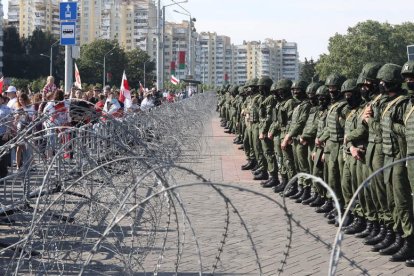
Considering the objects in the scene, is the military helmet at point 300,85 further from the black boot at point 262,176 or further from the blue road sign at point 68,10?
the blue road sign at point 68,10

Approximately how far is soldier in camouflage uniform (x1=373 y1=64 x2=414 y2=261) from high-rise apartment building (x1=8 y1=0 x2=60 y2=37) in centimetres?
17194

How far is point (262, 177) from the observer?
15.0m

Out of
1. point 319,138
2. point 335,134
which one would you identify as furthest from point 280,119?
point 335,134

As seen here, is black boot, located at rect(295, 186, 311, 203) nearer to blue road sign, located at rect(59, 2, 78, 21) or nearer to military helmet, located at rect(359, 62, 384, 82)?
military helmet, located at rect(359, 62, 384, 82)

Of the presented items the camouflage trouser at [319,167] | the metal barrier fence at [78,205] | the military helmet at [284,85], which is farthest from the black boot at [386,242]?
the military helmet at [284,85]

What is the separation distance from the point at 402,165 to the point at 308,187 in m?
4.35

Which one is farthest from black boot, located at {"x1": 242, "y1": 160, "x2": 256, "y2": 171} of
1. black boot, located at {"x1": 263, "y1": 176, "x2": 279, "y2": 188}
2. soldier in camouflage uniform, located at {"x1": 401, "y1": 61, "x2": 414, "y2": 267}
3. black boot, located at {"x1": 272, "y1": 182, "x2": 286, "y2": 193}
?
soldier in camouflage uniform, located at {"x1": 401, "y1": 61, "x2": 414, "y2": 267}

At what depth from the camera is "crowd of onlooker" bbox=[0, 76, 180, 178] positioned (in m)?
7.97

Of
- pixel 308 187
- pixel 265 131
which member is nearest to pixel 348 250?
pixel 308 187

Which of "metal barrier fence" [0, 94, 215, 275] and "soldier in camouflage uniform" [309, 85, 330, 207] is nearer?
"metal barrier fence" [0, 94, 215, 275]

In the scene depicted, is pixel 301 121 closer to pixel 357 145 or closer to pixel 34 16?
pixel 357 145

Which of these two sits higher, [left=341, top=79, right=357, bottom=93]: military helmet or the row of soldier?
[left=341, top=79, right=357, bottom=93]: military helmet

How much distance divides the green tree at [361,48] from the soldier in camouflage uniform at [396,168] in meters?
96.5

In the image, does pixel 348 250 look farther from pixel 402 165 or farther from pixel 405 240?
pixel 402 165
